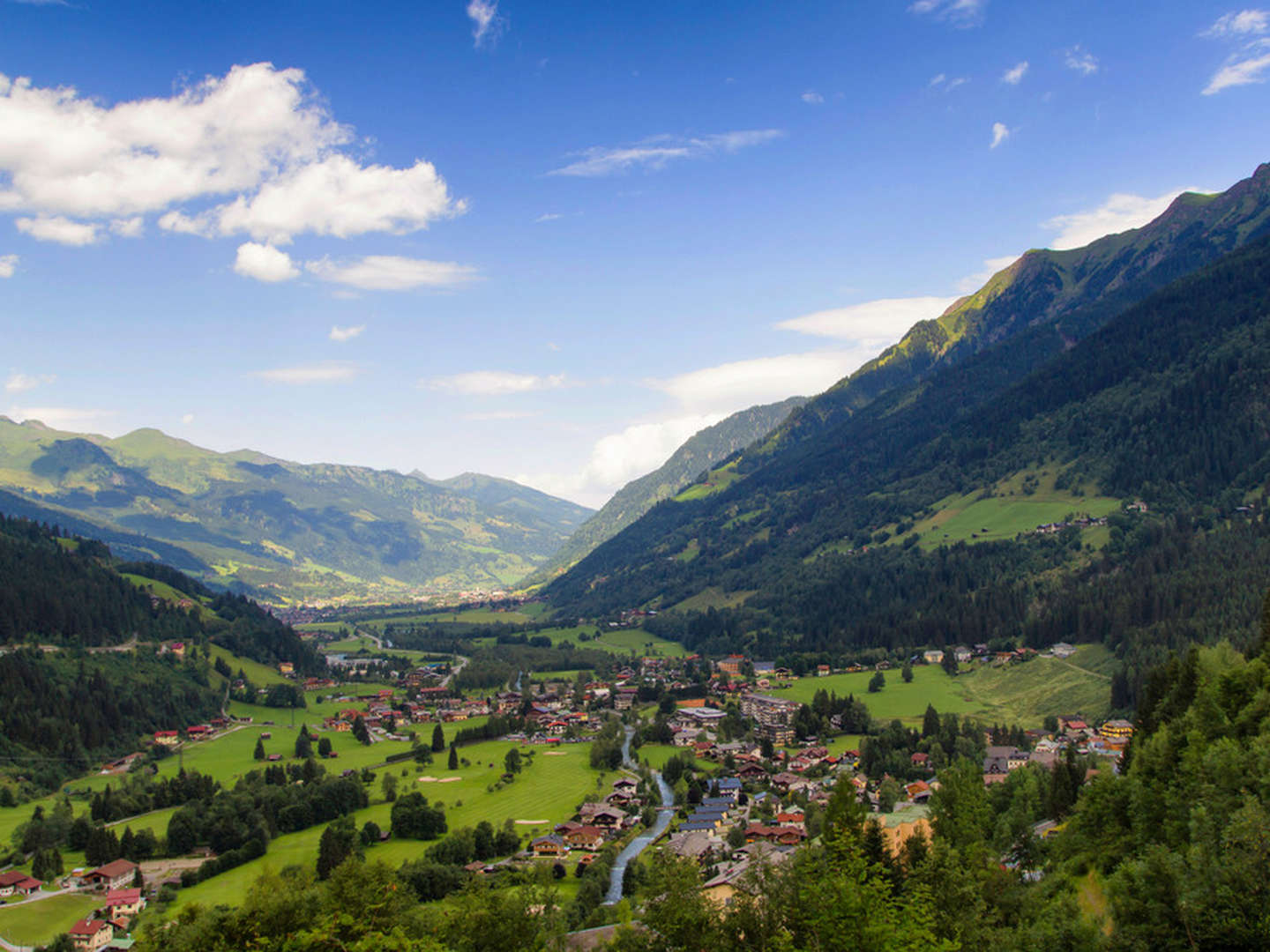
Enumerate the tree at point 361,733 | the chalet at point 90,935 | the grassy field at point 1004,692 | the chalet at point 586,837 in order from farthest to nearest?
the tree at point 361,733 → the grassy field at point 1004,692 → the chalet at point 586,837 → the chalet at point 90,935

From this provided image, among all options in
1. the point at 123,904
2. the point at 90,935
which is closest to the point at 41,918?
the point at 123,904

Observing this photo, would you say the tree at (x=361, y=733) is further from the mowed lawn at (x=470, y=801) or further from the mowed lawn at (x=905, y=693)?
the mowed lawn at (x=905, y=693)

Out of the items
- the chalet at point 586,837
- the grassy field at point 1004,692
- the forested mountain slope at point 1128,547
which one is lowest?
the chalet at point 586,837

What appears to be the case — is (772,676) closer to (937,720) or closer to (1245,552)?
(937,720)

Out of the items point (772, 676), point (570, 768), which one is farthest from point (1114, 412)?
point (570, 768)

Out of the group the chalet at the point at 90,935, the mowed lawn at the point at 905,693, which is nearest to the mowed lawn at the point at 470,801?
the chalet at the point at 90,935

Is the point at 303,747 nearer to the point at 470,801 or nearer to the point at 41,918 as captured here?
the point at 470,801

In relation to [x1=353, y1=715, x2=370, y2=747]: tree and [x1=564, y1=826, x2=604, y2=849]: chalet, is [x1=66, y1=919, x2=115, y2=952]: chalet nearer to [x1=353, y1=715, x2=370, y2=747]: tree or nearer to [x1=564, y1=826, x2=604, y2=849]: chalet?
[x1=564, y1=826, x2=604, y2=849]: chalet
